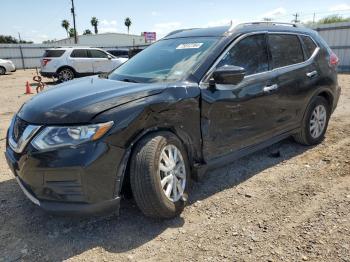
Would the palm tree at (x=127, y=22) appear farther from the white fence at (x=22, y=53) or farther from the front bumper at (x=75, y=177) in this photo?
the front bumper at (x=75, y=177)

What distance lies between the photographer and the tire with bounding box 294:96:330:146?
4.79 m

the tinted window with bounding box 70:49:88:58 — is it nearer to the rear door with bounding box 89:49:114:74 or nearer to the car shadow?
the rear door with bounding box 89:49:114:74

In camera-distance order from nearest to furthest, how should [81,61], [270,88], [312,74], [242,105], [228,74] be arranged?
1. [228,74]
2. [242,105]
3. [270,88]
4. [312,74]
5. [81,61]

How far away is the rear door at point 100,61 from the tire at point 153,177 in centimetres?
1454

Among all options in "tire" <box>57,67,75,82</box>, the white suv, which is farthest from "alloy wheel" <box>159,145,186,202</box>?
"tire" <box>57,67,75,82</box>

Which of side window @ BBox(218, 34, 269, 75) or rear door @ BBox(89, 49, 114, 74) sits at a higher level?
side window @ BBox(218, 34, 269, 75)

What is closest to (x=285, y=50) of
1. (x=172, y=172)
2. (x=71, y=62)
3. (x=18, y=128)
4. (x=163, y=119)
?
(x=163, y=119)

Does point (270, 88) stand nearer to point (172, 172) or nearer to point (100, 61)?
point (172, 172)

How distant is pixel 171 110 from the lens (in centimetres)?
305

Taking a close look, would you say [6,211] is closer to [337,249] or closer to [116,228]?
[116,228]

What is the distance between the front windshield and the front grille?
1.13m

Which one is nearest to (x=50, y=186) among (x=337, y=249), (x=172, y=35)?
(x=337, y=249)

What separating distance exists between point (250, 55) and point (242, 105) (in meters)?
0.65

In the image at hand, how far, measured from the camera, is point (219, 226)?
3.04m
